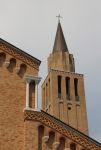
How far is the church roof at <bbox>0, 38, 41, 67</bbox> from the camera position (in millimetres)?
14820

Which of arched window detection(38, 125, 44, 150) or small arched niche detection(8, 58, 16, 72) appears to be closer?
arched window detection(38, 125, 44, 150)

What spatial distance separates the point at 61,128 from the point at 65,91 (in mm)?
32864

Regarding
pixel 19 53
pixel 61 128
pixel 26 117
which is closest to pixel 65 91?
pixel 19 53

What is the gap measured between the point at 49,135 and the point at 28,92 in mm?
1870

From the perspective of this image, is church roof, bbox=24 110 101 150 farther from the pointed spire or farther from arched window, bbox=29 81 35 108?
the pointed spire

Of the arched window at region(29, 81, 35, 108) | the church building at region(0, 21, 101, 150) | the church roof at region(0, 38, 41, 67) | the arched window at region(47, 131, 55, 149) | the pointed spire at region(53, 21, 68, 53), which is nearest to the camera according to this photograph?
the church building at region(0, 21, 101, 150)

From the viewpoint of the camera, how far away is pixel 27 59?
585 inches

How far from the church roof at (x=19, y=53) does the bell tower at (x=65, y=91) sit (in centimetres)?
2963

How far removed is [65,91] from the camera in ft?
154

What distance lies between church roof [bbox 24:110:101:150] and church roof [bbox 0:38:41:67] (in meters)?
2.16

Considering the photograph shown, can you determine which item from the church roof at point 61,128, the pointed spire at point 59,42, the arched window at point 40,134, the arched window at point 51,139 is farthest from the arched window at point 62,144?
the pointed spire at point 59,42

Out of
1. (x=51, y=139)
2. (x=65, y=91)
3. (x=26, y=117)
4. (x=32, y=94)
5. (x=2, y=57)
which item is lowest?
(x=51, y=139)

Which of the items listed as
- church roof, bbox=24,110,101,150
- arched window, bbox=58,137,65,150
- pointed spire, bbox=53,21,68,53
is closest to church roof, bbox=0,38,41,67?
church roof, bbox=24,110,101,150

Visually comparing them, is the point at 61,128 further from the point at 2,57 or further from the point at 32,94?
the point at 2,57
